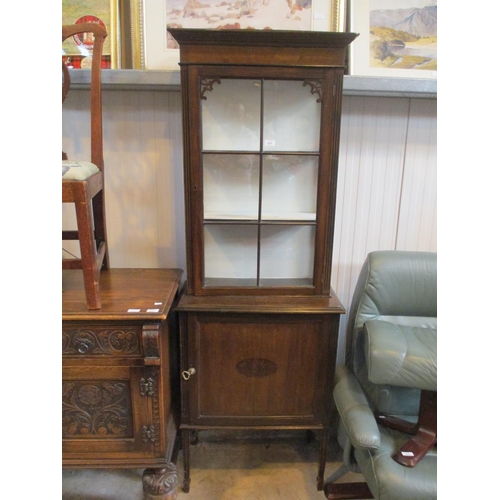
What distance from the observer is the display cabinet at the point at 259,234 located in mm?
1241

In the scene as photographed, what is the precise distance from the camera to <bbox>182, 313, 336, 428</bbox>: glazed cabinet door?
1.36m

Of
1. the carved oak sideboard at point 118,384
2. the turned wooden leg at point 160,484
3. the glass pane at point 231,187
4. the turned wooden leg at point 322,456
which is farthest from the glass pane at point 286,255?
the turned wooden leg at point 160,484

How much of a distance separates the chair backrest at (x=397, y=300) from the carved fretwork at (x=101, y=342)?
89cm

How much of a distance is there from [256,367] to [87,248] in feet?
2.51

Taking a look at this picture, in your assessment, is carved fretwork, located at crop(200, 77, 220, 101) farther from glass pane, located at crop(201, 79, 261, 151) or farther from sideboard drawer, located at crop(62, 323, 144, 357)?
sideboard drawer, located at crop(62, 323, 144, 357)

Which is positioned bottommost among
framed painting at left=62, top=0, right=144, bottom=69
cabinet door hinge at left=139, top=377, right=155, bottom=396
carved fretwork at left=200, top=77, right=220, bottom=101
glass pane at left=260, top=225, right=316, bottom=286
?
cabinet door hinge at left=139, top=377, right=155, bottom=396

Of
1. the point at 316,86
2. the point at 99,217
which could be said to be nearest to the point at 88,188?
the point at 99,217

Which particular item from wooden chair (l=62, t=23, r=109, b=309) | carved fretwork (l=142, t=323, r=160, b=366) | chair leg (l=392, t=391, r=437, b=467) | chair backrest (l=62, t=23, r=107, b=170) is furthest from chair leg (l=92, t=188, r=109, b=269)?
chair leg (l=392, t=391, r=437, b=467)

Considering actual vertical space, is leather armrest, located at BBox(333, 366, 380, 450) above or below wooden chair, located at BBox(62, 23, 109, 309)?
below

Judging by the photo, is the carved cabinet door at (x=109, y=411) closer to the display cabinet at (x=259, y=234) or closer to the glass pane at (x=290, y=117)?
the display cabinet at (x=259, y=234)

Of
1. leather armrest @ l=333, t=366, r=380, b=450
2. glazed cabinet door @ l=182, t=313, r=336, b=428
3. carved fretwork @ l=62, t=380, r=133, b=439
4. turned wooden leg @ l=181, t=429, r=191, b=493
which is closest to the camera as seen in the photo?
leather armrest @ l=333, t=366, r=380, b=450

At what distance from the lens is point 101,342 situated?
Answer: 1.21m

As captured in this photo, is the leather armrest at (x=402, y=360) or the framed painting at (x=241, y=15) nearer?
the leather armrest at (x=402, y=360)
